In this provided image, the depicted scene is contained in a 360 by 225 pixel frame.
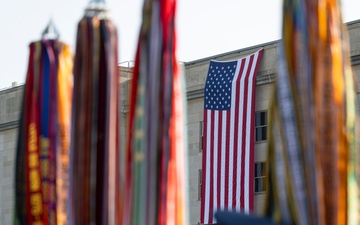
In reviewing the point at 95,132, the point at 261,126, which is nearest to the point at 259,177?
the point at 261,126

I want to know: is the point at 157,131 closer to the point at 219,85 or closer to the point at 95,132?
the point at 95,132

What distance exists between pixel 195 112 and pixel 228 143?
22.0 feet

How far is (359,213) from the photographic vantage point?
9688 millimetres

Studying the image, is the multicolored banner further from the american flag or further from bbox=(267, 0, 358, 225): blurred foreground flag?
the american flag

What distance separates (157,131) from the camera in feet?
34.7

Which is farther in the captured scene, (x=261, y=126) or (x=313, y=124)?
(x=261, y=126)

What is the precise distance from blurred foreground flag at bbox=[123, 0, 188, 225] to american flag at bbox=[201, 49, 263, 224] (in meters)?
24.2

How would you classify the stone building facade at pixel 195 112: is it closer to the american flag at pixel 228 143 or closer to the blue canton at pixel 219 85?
the american flag at pixel 228 143

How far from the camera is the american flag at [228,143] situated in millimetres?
35750

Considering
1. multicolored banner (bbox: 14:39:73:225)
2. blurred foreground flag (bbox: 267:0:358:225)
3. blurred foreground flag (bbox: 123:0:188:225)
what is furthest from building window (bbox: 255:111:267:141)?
blurred foreground flag (bbox: 267:0:358:225)

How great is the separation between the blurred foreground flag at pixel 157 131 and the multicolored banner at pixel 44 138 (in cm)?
131

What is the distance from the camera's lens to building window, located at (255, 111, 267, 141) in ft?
125

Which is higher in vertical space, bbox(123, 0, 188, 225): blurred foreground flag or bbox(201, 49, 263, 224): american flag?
bbox(201, 49, 263, 224): american flag

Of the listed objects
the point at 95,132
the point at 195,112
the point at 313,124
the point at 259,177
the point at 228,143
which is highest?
the point at 195,112
